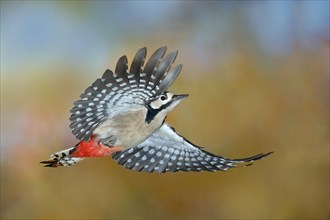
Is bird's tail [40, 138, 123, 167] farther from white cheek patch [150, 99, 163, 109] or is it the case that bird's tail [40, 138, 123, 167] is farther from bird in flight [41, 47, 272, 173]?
white cheek patch [150, 99, 163, 109]

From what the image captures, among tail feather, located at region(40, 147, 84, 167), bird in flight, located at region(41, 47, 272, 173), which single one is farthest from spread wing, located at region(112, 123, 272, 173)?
tail feather, located at region(40, 147, 84, 167)

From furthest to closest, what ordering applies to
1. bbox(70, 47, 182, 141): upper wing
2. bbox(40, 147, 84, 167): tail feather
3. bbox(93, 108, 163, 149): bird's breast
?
bbox(40, 147, 84, 167): tail feather < bbox(93, 108, 163, 149): bird's breast < bbox(70, 47, 182, 141): upper wing

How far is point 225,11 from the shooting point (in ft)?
7.09

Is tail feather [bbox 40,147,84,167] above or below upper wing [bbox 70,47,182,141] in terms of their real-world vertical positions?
below

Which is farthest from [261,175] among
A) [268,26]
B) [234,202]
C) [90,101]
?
[90,101]

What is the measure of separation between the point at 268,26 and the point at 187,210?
0.84m

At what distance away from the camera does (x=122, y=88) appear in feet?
3.72

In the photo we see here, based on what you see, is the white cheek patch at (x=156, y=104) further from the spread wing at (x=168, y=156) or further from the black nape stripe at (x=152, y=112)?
the spread wing at (x=168, y=156)

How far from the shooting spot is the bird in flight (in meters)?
1.09

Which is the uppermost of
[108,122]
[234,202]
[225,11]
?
[225,11]

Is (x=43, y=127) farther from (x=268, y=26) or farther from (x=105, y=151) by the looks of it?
(x=268, y=26)

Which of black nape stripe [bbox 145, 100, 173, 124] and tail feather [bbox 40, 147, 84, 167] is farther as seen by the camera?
tail feather [bbox 40, 147, 84, 167]

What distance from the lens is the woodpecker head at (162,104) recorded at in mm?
1155

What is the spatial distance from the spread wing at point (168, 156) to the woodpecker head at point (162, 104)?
15 cm
